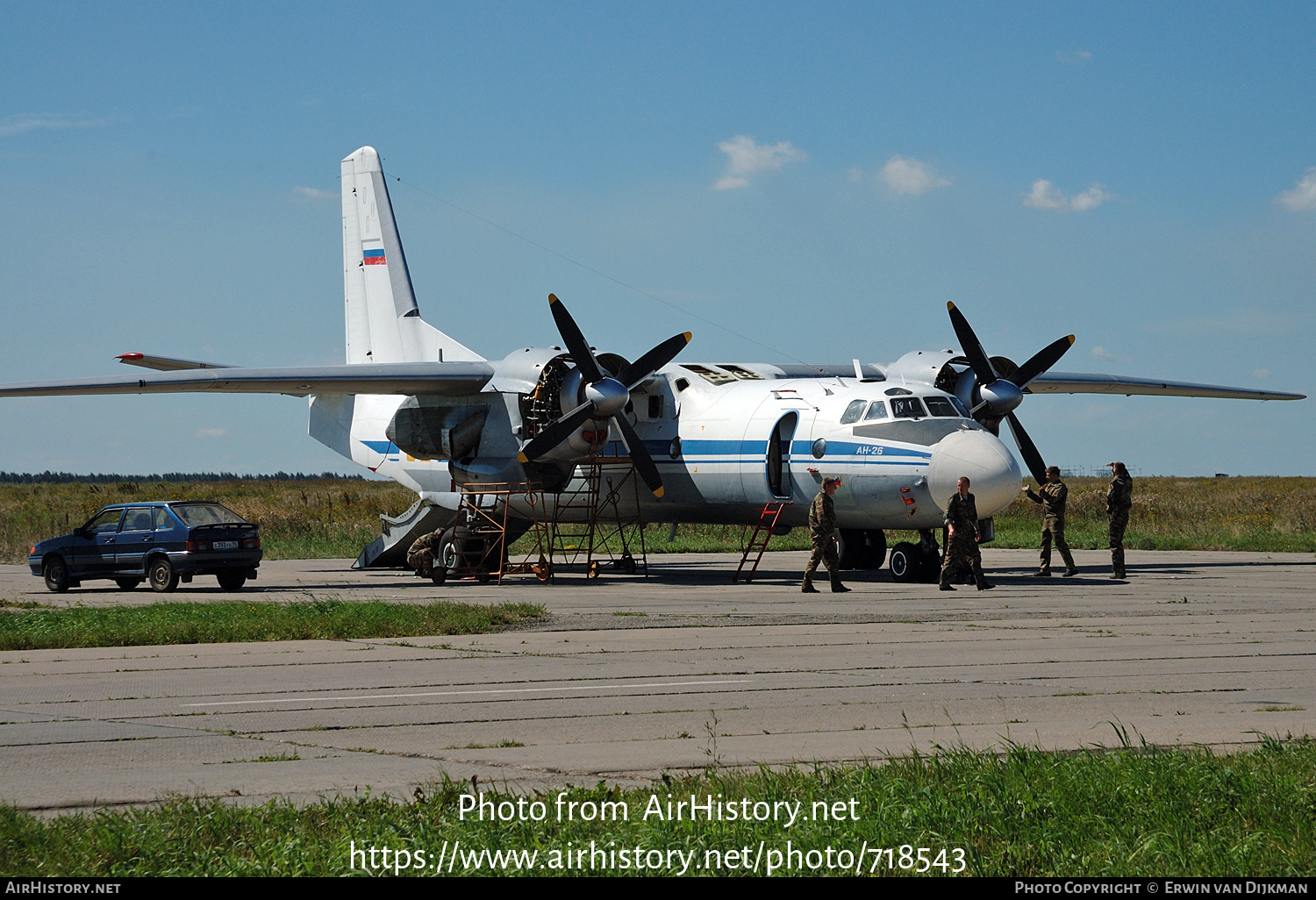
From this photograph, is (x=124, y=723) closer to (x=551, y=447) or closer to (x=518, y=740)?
(x=518, y=740)

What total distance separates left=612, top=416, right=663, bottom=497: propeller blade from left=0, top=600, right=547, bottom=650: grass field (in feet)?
25.0

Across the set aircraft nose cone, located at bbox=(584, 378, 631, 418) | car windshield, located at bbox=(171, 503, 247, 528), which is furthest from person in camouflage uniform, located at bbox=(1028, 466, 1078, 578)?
car windshield, located at bbox=(171, 503, 247, 528)

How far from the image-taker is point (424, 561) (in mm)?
26203

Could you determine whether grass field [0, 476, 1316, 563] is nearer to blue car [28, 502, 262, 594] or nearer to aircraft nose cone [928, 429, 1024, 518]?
blue car [28, 502, 262, 594]

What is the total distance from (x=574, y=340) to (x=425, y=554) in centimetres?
530

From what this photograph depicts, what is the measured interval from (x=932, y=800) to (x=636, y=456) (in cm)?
1896

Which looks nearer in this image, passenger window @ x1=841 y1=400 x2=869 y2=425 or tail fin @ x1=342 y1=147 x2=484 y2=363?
passenger window @ x1=841 y1=400 x2=869 y2=425

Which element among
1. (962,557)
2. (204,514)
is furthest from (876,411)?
(204,514)

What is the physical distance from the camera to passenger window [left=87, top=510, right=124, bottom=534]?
23.3 meters

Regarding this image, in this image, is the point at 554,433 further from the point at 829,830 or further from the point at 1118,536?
the point at 829,830

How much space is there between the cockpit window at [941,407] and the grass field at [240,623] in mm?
8914

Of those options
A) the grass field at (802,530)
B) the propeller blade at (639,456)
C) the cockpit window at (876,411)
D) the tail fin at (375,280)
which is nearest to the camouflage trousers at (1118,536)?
the cockpit window at (876,411)

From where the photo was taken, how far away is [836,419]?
23641mm

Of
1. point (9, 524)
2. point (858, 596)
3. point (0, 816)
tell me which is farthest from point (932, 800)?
point (9, 524)
